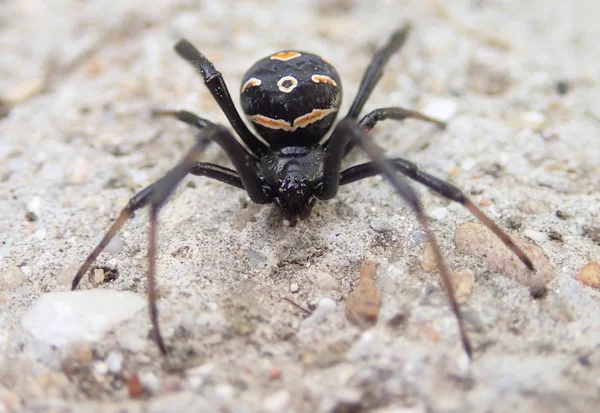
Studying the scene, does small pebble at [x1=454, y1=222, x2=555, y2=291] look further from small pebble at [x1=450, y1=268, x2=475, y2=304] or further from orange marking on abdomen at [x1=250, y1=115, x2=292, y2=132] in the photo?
orange marking on abdomen at [x1=250, y1=115, x2=292, y2=132]

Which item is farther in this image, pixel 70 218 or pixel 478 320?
pixel 70 218

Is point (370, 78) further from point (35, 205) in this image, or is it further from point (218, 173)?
point (35, 205)

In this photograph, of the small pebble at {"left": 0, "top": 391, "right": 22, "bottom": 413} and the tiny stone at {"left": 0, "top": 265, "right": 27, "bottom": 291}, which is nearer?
the small pebble at {"left": 0, "top": 391, "right": 22, "bottom": 413}

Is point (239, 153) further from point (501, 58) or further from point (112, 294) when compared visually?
point (501, 58)

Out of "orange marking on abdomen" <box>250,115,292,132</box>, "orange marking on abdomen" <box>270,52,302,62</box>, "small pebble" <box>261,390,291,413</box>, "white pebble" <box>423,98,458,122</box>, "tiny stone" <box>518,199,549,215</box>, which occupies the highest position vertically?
"orange marking on abdomen" <box>270,52,302,62</box>

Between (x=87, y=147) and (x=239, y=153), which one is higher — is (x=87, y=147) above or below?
below

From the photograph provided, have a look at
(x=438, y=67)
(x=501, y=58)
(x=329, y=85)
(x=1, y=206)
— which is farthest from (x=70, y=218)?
(x=501, y=58)

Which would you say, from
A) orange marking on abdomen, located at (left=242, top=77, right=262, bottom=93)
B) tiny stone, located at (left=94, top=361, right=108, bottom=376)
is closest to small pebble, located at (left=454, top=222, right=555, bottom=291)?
orange marking on abdomen, located at (left=242, top=77, right=262, bottom=93)
